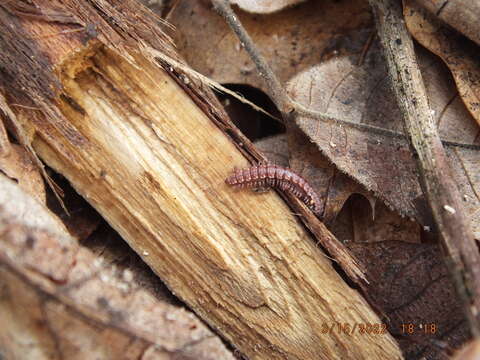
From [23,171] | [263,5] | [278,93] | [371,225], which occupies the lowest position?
[23,171]

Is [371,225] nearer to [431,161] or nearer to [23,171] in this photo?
[431,161]

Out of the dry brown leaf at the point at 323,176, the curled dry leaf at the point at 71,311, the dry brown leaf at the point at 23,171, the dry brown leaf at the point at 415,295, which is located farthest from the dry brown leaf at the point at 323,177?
the dry brown leaf at the point at 23,171

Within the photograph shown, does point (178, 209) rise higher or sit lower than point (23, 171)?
higher

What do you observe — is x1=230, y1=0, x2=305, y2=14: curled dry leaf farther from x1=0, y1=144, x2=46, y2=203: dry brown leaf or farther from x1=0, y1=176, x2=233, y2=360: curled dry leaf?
x1=0, y1=176, x2=233, y2=360: curled dry leaf

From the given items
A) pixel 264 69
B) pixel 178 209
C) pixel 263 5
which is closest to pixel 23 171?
pixel 178 209

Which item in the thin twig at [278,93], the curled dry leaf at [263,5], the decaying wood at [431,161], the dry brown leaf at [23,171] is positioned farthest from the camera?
the curled dry leaf at [263,5]

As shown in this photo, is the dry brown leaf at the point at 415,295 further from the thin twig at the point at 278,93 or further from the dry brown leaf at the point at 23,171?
the dry brown leaf at the point at 23,171
